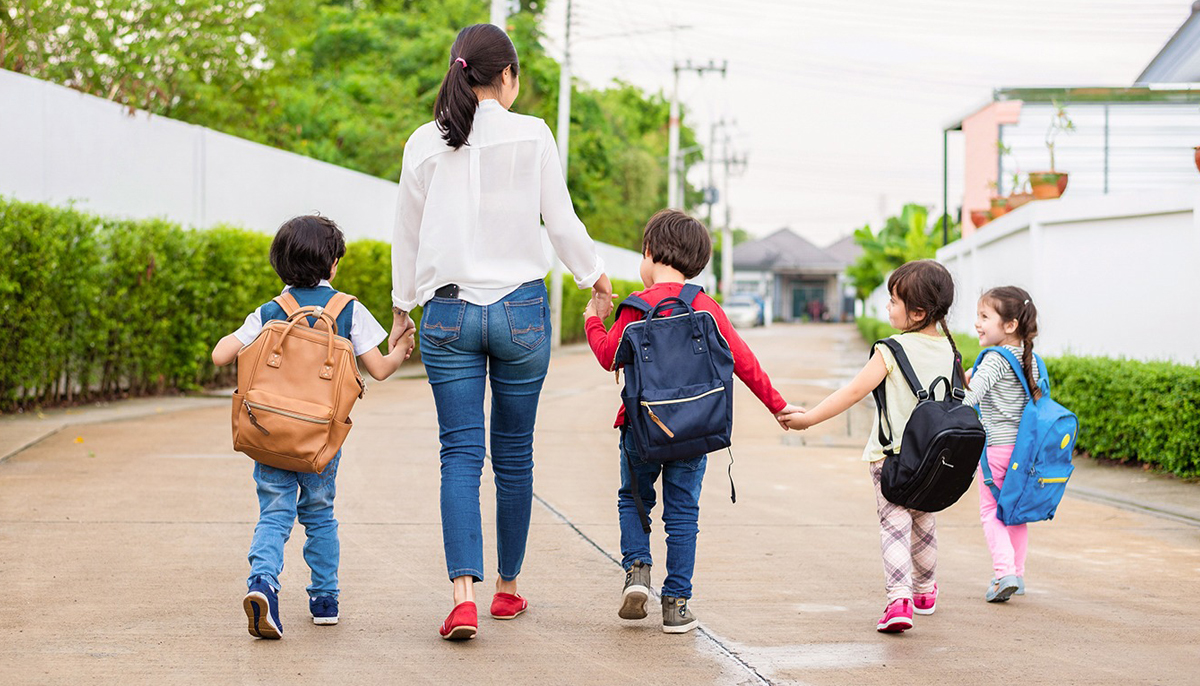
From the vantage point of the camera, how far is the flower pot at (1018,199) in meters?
14.8

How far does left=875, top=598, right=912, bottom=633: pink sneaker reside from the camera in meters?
4.41

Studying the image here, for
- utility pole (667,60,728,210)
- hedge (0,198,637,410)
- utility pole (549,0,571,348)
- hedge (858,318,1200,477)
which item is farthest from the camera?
utility pole (667,60,728,210)

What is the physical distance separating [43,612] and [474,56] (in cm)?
245

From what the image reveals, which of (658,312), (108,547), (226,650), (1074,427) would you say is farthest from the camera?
(108,547)

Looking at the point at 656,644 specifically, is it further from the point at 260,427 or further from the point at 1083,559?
the point at 1083,559

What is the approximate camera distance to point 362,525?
6488 millimetres

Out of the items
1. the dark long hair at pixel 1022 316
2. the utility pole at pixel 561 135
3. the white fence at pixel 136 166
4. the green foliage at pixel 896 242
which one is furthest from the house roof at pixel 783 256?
the dark long hair at pixel 1022 316

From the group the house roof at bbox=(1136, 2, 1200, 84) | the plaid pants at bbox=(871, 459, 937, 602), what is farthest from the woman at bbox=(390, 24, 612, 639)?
the house roof at bbox=(1136, 2, 1200, 84)

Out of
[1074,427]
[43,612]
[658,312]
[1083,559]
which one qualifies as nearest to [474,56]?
[658,312]

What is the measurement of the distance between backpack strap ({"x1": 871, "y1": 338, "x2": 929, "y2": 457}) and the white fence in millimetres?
5164

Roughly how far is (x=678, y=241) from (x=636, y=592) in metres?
1.22

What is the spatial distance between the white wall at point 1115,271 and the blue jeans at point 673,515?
5779mm

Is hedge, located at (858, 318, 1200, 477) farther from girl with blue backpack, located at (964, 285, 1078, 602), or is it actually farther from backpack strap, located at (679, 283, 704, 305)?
backpack strap, located at (679, 283, 704, 305)

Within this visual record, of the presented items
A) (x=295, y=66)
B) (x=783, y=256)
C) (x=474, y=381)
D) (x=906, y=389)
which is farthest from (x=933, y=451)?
(x=783, y=256)
